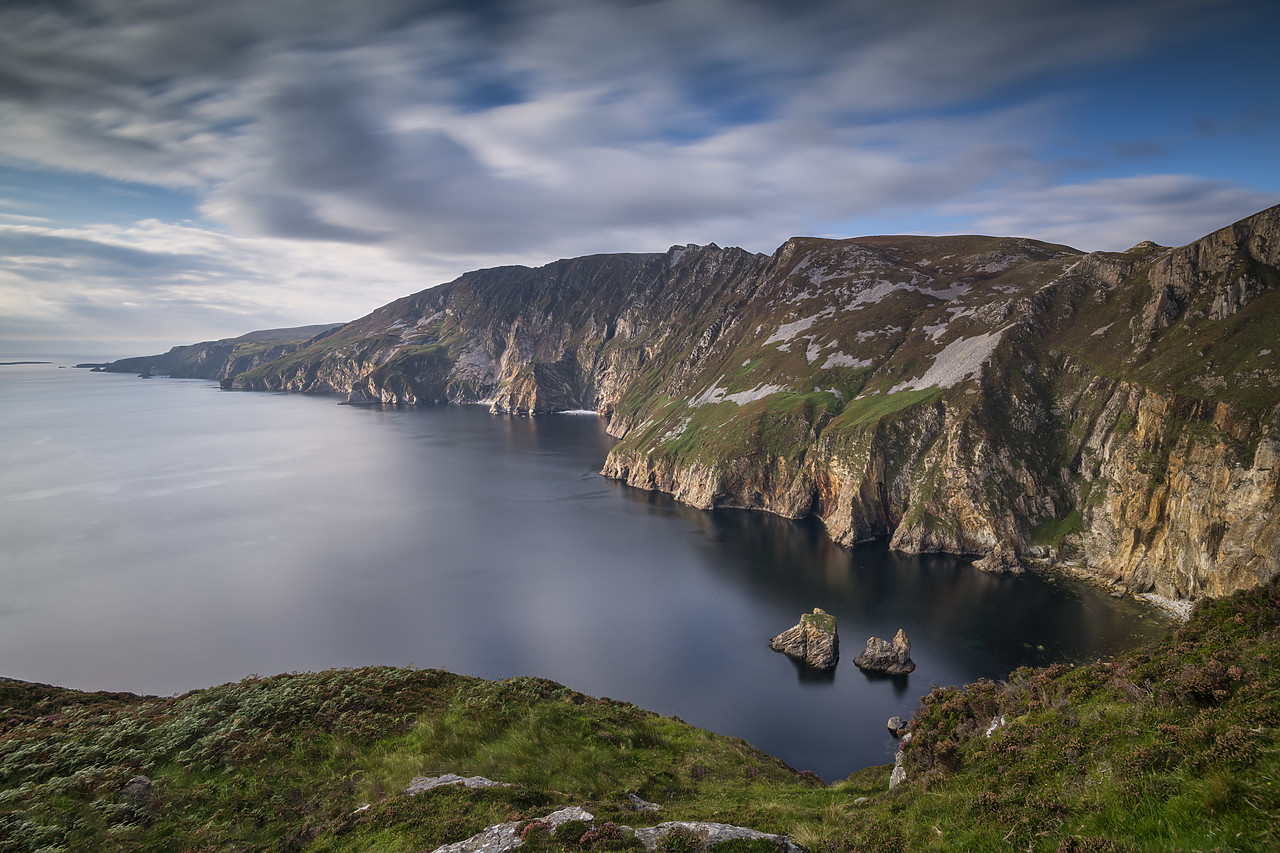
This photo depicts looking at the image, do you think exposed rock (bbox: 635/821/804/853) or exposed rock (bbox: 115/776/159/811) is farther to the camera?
exposed rock (bbox: 115/776/159/811)

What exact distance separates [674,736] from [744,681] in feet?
93.9

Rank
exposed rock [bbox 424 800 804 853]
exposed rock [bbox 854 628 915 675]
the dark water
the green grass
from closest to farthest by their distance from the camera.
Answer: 1. exposed rock [bbox 424 800 804 853]
2. the dark water
3. exposed rock [bbox 854 628 915 675]
4. the green grass

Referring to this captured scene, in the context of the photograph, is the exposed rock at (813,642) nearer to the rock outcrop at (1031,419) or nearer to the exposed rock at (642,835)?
the rock outcrop at (1031,419)

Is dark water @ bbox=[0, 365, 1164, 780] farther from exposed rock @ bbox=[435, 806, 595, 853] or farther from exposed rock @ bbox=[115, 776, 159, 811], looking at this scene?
exposed rock @ bbox=[115, 776, 159, 811]

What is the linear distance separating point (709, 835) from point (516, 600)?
59275 mm

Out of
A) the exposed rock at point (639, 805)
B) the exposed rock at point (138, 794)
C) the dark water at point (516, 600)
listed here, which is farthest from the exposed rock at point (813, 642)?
the exposed rock at point (138, 794)

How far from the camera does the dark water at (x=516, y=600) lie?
49.1 m

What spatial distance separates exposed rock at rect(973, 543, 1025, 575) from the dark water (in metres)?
2.00

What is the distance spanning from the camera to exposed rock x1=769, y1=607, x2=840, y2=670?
51.3m

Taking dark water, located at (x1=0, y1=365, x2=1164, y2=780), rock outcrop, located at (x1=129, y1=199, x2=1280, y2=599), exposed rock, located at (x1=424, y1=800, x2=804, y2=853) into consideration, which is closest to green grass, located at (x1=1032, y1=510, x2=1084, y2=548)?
rock outcrop, located at (x1=129, y1=199, x2=1280, y2=599)

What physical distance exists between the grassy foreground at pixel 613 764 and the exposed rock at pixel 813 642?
96.1 ft

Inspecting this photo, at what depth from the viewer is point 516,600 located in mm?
66188

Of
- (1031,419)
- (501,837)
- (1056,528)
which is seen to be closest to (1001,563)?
(1056,528)

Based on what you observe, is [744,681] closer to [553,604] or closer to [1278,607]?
[553,604]
